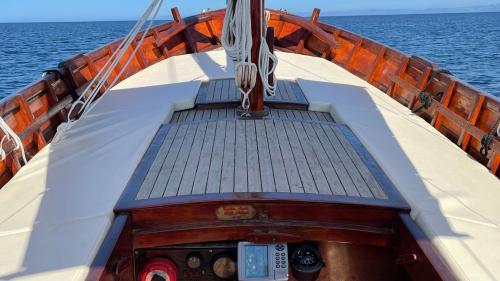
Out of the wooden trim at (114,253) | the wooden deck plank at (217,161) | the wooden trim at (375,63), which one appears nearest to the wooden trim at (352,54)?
the wooden trim at (375,63)

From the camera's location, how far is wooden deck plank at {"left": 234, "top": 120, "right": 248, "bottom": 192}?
8.66 ft

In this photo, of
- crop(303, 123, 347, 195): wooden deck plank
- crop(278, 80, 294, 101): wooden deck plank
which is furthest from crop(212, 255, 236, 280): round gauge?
crop(278, 80, 294, 101): wooden deck plank

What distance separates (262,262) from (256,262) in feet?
0.12

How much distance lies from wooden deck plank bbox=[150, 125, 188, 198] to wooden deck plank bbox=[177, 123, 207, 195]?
0.36ft

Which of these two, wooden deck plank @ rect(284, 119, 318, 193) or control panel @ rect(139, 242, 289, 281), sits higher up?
wooden deck plank @ rect(284, 119, 318, 193)

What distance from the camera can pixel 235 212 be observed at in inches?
97.7

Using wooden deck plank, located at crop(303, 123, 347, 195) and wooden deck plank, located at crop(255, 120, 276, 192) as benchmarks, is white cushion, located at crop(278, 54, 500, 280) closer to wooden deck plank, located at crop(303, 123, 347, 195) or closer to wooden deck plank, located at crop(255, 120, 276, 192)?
wooden deck plank, located at crop(303, 123, 347, 195)

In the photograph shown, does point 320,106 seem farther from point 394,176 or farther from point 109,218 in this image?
point 109,218

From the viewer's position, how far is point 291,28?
816 centimetres

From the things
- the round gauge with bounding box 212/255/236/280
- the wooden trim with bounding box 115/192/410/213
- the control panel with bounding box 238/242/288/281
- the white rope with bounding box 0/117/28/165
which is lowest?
the round gauge with bounding box 212/255/236/280

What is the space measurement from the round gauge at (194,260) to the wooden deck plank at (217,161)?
416 mm

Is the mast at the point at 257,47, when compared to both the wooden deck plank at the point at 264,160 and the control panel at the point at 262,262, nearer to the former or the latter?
the wooden deck plank at the point at 264,160

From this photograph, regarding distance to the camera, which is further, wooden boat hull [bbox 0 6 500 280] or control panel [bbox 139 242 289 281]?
control panel [bbox 139 242 289 281]

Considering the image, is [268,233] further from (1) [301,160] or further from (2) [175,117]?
(2) [175,117]
